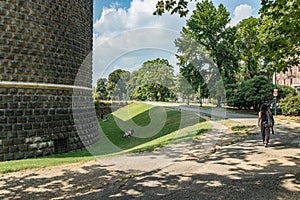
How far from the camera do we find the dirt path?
17.7 ft

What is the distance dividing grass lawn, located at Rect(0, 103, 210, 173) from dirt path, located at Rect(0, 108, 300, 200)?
56.0 inches

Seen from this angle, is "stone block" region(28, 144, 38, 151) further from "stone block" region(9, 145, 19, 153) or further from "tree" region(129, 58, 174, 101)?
"tree" region(129, 58, 174, 101)

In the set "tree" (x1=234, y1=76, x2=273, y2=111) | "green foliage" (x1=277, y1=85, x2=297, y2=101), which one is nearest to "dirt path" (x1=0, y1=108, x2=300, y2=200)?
"tree" (x1=234, y1=76, x2=273, y2=111)

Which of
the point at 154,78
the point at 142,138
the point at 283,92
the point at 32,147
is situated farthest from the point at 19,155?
the point at 283,92

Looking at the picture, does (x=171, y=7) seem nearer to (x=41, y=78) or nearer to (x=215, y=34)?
(x=41, y=78)

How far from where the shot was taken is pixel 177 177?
6.33 metres

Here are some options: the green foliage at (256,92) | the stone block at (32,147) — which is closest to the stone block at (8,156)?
the stone block at (32,147)

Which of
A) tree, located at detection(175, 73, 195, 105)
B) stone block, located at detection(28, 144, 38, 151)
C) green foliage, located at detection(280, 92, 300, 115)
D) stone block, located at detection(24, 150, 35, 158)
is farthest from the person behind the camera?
tree, located at detection(175, 73, 195, 105)

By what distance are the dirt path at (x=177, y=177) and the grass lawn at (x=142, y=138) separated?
1423mm

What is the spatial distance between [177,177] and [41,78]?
8.57 meters

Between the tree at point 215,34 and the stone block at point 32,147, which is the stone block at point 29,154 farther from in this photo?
the tree at point 215,34

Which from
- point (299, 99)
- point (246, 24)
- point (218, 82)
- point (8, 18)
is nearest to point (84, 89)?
point (8, 18)

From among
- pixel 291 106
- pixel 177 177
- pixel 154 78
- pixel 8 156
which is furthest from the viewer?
pixel 154 78

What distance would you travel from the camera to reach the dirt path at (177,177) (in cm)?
539
